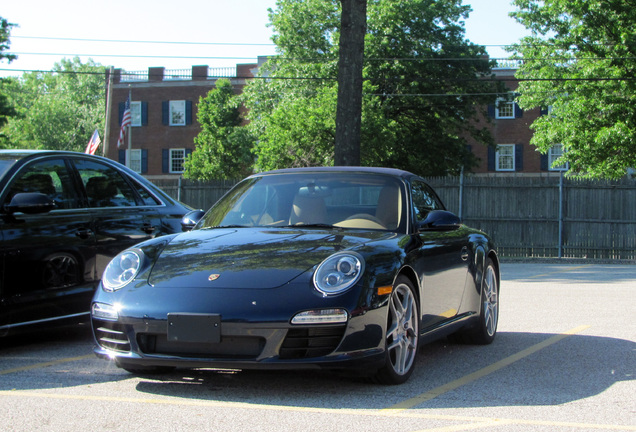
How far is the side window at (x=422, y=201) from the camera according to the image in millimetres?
6281

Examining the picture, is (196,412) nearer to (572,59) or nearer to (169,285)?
(169,285)

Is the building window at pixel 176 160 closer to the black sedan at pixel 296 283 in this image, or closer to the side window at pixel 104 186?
the side window at pixel 104 186

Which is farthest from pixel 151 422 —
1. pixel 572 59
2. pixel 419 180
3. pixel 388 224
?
pixel 572 59

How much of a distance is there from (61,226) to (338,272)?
282cm

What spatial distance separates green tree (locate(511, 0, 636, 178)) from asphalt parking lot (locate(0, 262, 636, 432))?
79.3 feet

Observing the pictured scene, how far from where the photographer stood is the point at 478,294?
7.04 m

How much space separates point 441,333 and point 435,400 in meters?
1.30

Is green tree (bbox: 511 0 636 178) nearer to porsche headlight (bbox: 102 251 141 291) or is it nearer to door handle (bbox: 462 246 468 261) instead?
door handle (bbox: 462 246 468 261)

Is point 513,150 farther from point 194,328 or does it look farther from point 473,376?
point 194,328

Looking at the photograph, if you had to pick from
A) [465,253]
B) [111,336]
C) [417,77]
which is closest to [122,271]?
[111,336]

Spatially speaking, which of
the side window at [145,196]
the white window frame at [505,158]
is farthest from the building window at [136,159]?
the side window at [145,196]

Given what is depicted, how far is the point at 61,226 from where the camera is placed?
22.2 ft

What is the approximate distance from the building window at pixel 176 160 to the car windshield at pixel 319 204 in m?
50.0

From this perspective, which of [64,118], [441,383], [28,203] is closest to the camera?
[441,383]
